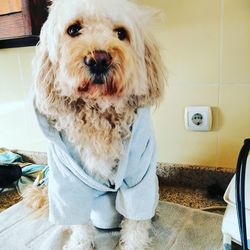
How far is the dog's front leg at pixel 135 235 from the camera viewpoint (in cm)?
78

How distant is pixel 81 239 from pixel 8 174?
453mm

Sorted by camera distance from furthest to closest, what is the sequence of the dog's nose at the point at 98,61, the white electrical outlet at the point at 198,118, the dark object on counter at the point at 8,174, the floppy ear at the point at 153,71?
the dark object on counter at the point at 8,174 → the white electrical outlet at the point at 198,118 → the floppy ear at the point at 153,71 → the dog's nose at the point at 98,61

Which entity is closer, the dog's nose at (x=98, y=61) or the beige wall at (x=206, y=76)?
the dog's nose at (x=98, y=61)

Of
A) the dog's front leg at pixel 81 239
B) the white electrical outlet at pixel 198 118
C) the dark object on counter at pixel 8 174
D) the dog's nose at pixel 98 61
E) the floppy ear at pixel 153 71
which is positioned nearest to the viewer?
the dog's nose at pixel 98 61

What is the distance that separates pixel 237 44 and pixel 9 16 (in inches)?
30.4

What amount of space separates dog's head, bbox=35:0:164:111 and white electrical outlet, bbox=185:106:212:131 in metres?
0.27

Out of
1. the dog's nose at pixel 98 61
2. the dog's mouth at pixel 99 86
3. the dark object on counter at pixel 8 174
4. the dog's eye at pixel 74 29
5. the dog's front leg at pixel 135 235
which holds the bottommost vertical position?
the dog's front leg at pixel 135 235

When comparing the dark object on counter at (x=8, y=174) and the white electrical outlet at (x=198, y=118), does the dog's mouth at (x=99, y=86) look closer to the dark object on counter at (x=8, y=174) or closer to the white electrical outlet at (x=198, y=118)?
the white electrical outlet at (x=198, y=118)

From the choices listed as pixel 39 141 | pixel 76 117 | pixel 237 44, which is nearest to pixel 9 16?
pixel 39 141

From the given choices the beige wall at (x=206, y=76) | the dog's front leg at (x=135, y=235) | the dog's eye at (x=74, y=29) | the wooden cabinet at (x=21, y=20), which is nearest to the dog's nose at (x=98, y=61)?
the dog's eye at (x=74, y=29)

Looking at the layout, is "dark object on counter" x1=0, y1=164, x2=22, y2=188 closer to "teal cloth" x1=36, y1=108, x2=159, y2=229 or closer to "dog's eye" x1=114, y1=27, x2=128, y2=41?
"teal cloth" x1=36, y1=108, x2=159, y2=229

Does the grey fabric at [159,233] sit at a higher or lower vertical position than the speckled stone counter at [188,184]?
lower

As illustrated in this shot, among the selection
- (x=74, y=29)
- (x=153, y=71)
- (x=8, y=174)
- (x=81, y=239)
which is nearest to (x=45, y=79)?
(x=74, y=29)

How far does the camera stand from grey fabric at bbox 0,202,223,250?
2.60 ft
